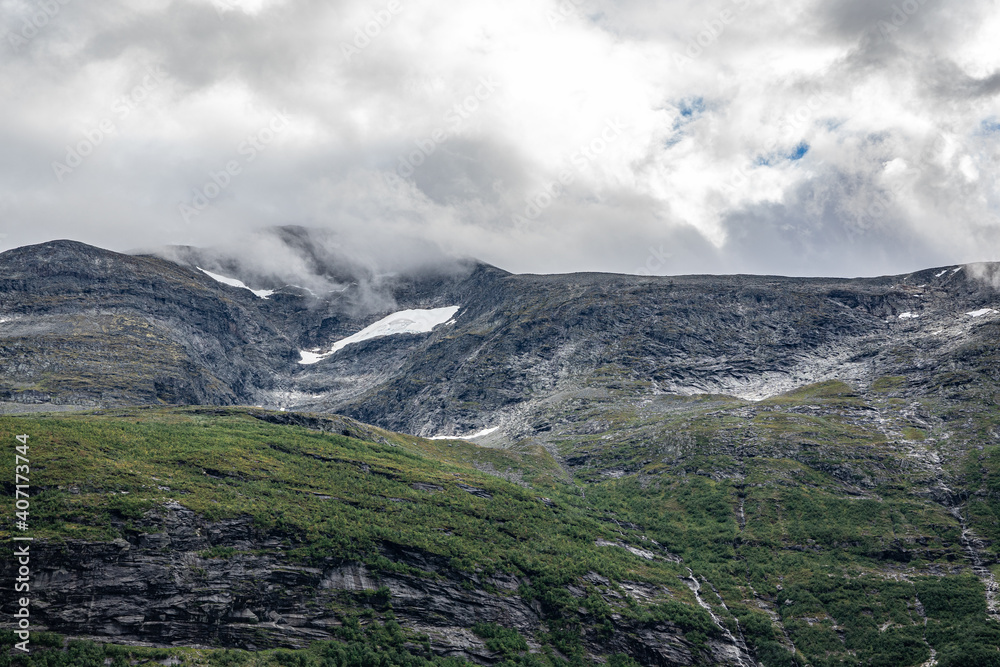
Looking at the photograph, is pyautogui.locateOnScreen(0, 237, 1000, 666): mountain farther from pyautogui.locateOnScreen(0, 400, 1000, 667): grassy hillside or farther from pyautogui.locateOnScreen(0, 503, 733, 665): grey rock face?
pyautogui.locateOnScreen(0, 400, 1000, 667): grassy hillside

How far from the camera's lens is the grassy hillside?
82.2 meters

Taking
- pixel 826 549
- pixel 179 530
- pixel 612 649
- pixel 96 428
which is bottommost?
pixel 612 649

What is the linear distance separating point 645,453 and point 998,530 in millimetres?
70963

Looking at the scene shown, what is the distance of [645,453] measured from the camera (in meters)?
168

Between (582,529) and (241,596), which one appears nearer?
(241,596)

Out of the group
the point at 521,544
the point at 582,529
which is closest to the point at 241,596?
the point at 521,544

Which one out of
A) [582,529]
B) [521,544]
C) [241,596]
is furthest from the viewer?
[582,529]

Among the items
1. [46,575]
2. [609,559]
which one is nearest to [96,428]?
[46,575]

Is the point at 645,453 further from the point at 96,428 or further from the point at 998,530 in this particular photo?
the point at 96,428

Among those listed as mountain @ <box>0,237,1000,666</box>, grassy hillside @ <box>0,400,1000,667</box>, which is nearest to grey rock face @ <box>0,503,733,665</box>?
mountain @ <box>0,237,1000,666</box>

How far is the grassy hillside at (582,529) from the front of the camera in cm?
8225

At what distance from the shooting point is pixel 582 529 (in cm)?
12075

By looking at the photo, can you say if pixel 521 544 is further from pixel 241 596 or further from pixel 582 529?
pixel 241 596

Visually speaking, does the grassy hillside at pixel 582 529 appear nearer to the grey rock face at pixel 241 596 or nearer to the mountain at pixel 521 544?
the mountain at pixel 521 544
